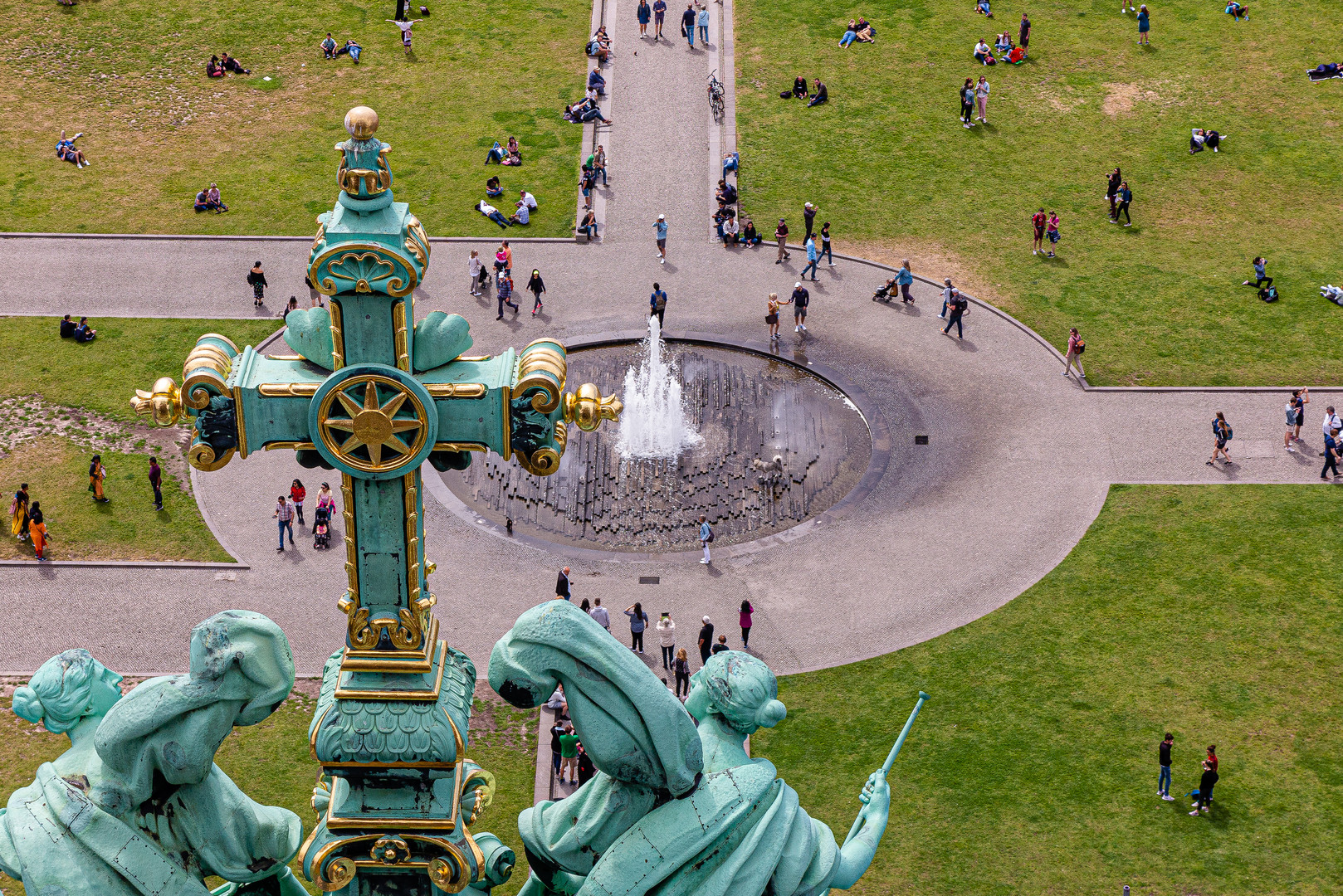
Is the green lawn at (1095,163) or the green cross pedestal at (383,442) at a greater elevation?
the green lawn at (1095,163)

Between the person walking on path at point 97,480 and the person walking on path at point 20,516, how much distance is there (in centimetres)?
201

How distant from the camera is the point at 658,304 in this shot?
58.7 meters

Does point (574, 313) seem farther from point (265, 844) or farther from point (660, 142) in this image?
point (265, 844)

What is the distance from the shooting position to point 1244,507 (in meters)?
50.2

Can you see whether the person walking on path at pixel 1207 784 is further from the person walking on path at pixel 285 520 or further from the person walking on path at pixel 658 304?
the person walking on path at pixel 658 304

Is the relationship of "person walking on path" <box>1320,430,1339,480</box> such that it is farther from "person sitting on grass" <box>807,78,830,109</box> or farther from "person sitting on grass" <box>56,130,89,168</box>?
"person sitting on grass" <box>56,130,89,168</box>

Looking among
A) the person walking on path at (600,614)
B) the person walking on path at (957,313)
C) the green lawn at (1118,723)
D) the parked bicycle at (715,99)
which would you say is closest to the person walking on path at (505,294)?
the person walking on path at (957,313)

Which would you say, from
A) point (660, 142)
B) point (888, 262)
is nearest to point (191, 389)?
point (888, 262)

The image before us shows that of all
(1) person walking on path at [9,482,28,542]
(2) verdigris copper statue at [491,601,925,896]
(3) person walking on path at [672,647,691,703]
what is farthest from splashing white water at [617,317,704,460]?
(2) verdigris copper statue at [491,601,925,896]

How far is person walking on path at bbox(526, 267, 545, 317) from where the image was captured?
Result: 59500 mm

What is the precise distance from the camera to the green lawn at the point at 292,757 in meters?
38.3

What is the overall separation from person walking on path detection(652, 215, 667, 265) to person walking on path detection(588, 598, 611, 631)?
1989 centimetres

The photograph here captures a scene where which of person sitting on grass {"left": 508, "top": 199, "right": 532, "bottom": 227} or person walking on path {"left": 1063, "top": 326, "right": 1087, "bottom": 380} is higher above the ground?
person sitting on grass {"left": 508, "top": 199, "right": 532, "bottom": 227}

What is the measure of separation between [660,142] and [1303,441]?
2880cm
